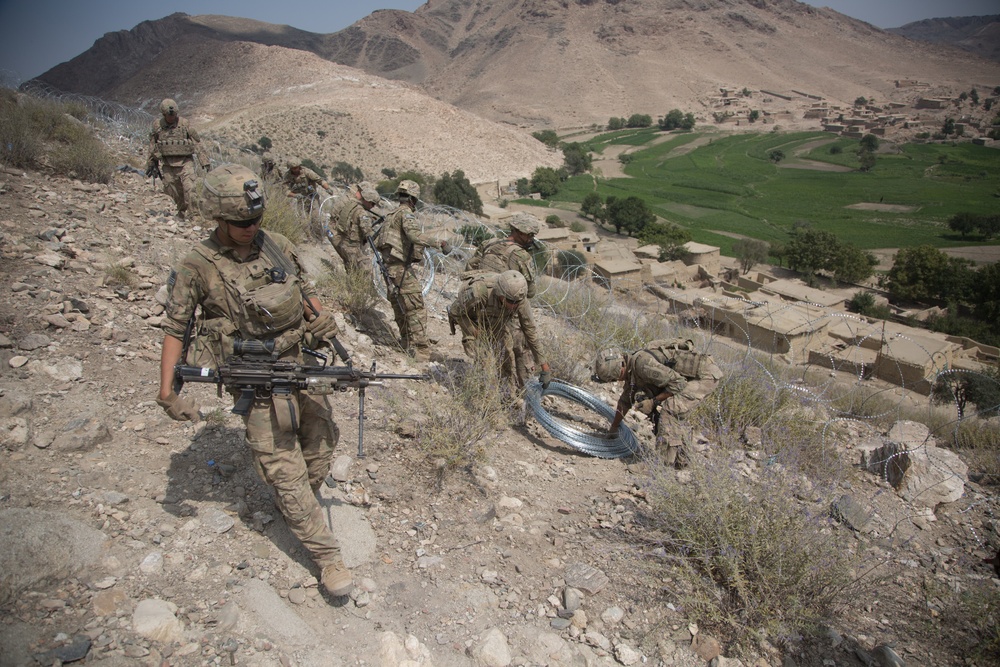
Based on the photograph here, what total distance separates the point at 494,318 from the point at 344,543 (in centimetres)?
219

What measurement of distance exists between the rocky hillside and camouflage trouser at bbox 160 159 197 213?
234ft

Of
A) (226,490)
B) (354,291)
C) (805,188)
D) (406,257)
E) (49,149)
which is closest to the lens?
(226,490)

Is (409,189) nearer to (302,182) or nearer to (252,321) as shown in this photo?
(252,321)

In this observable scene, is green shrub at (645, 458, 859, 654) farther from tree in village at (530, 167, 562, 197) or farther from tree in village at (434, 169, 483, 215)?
tree in village at (530, 167, 562, 197)

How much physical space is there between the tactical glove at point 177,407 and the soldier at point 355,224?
3.60 meters

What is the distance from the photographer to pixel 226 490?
320 cm

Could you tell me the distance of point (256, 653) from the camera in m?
2.36

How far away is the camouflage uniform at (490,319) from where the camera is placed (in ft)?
15.0

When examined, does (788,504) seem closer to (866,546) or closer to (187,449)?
(866,546)

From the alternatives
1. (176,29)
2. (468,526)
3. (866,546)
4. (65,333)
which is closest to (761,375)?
(866,546)

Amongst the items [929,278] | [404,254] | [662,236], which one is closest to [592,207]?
[662,236]

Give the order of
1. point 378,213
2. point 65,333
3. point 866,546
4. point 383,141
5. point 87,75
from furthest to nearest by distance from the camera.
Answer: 1. point 87,75
2. point 383,141
3. point 378,213
4. point 65,333
5. point 866,546

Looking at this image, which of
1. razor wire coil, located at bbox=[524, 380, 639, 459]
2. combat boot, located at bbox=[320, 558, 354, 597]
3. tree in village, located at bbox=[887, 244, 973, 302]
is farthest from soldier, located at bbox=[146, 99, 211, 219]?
tree in village, located at bbox=[887, 244, 973, 302]

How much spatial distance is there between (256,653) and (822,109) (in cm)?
10291
